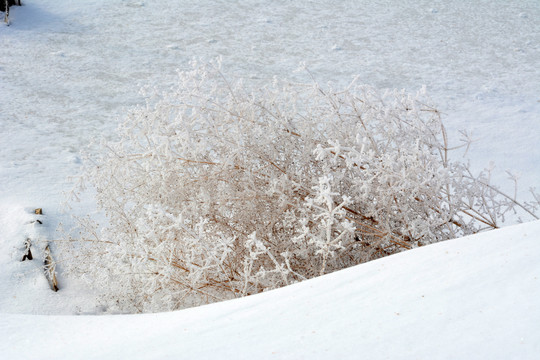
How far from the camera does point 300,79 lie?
187 inches

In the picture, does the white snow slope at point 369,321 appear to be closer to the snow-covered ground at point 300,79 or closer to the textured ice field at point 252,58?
the snow-covered ground at point 300,79

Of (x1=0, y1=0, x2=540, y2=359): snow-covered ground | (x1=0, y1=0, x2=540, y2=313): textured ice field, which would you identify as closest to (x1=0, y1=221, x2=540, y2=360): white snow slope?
(x1=0, y1=0, x2=540, y2=359): snow-covered ground

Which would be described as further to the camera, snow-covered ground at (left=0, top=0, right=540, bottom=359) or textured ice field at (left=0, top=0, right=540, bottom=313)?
textured ice field at (left=0, top=0, right=540, bottom=313)

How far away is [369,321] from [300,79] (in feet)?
12.9

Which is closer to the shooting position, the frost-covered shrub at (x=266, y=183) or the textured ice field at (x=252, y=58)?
the frost-covered shrub at (x=266, y=183)

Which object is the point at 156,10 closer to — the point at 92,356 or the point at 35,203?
the point at 35,203

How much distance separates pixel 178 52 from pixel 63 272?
3.11 metres

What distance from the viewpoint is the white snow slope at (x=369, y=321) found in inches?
33.7

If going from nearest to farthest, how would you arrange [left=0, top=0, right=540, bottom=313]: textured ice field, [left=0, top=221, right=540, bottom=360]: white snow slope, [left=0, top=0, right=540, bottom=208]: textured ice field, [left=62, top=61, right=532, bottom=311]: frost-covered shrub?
[left=0, top=221, right=540, bottom=360]: white snow slope → [left=62, top=61, right=532, bottom=311]: frost-covered shrub → [left=0, top=0, right=540, bottom=313]: textured ice field → [left=0, top=0, right=540, bottom=208]: textured ice field

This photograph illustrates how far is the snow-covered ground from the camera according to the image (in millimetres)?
931

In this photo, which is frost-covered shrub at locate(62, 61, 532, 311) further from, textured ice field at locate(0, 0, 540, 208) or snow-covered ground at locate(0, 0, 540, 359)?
textured ice field at locate(0, 0, 540, 208)

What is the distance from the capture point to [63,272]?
2.49 m

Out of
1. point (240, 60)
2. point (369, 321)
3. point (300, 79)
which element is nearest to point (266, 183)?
point (369, 321)

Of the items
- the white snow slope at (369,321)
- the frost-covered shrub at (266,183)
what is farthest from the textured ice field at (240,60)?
the white snow slope at (369,321)
